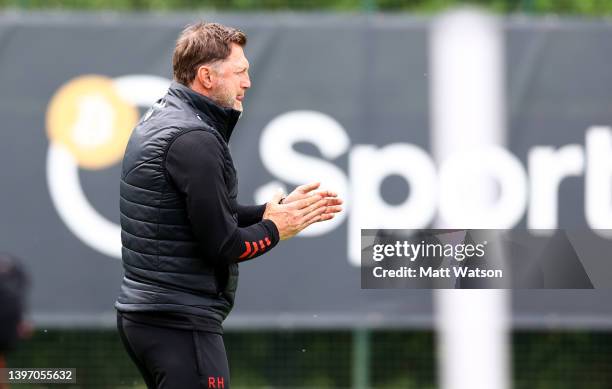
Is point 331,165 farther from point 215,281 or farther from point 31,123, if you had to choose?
point 215,281

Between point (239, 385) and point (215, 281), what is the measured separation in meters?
4.13

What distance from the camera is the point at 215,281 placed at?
402 centimetres

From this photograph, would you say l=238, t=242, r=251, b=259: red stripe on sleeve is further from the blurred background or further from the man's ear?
the blurred background

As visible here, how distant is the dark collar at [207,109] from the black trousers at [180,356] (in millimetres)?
750

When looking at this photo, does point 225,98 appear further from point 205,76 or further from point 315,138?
point 315,138

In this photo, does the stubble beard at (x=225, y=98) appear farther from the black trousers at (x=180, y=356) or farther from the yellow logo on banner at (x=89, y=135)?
the yellow logo on banner at (x=89, y=135)

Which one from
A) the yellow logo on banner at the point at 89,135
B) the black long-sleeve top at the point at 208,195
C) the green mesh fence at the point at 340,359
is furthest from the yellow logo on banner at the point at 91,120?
the black long-sleeve top at the point at 208,195

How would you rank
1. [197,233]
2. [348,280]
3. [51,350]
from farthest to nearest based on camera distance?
[51,350]
[348,280]
[197,233]

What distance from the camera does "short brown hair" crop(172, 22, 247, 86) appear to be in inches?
160

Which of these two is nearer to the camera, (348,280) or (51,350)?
(348,280)

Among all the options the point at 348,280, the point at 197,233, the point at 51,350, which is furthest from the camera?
the point at 51,350

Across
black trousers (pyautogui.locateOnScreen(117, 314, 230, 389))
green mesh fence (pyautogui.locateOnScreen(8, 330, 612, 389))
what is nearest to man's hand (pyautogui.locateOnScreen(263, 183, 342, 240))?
black trousers (pyautogui.locateOnScreen(117, 314, 230, 389))

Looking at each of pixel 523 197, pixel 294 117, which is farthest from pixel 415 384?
pixel 294 117

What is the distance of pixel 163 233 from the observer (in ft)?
12.9
